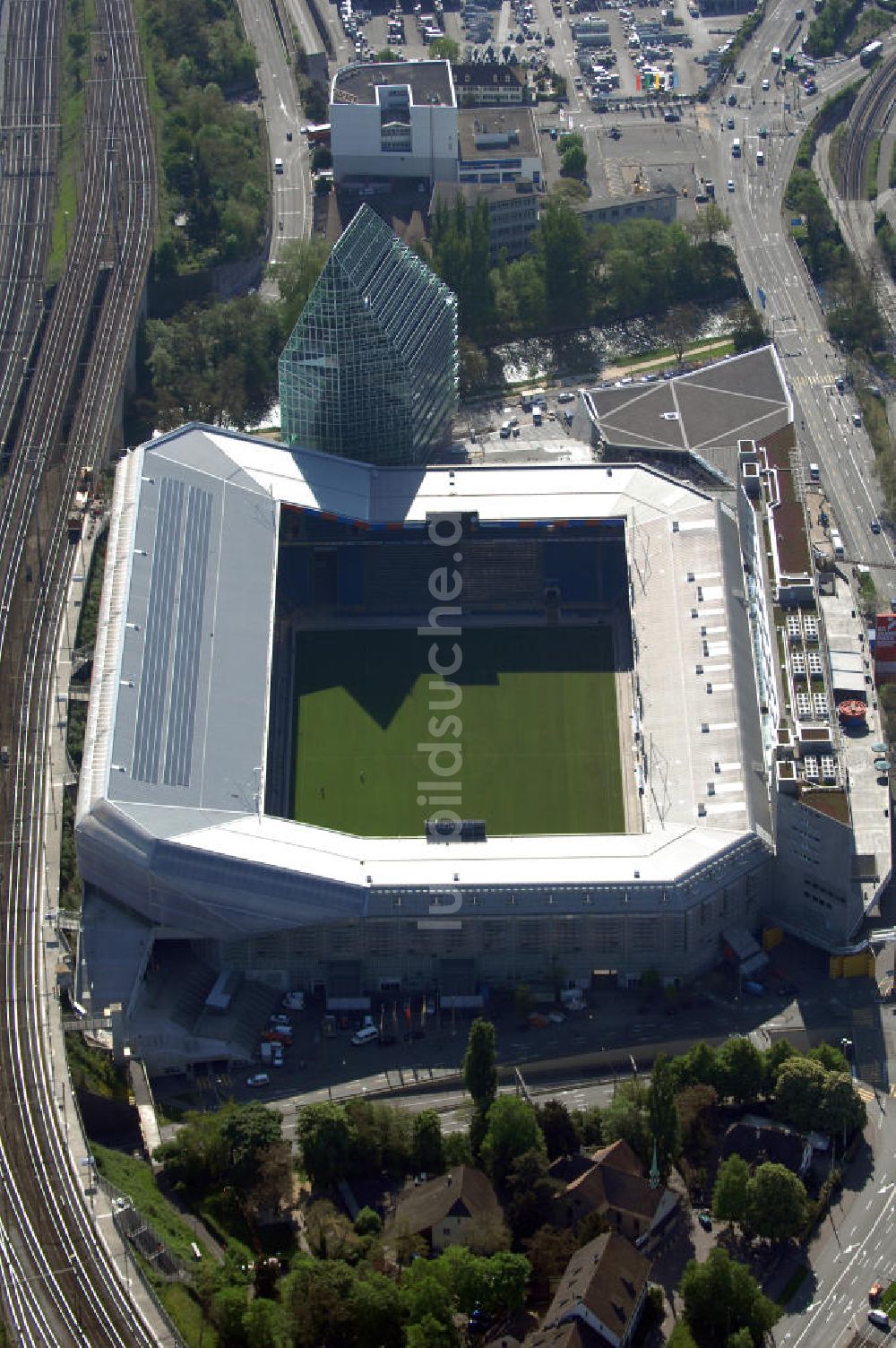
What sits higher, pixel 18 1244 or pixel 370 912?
pixel 370 912

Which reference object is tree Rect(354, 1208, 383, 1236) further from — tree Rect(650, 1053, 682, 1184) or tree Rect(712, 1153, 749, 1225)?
tree Rect(712, 1153, 749, 1225)

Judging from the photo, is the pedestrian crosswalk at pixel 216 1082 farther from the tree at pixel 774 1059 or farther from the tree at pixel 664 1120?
the tree at pixel 774 1059

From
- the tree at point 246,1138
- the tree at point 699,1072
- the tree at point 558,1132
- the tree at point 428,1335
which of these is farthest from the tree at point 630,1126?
the tree at point 246,1138

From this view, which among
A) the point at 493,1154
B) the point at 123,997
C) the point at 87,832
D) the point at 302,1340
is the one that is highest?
the point at 87,832

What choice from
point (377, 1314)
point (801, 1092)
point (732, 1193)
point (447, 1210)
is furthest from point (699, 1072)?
point (377, 1314)

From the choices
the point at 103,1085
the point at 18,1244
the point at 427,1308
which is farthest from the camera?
the point at 103,1085

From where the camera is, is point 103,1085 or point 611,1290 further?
point 103,1085

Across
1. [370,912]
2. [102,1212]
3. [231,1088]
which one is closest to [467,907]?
[370,912]

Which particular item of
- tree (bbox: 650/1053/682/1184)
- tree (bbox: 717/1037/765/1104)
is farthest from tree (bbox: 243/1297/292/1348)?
tree (bbox: 717/1037/765/1104)

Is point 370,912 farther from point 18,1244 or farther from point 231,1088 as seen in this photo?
point 18,1244
